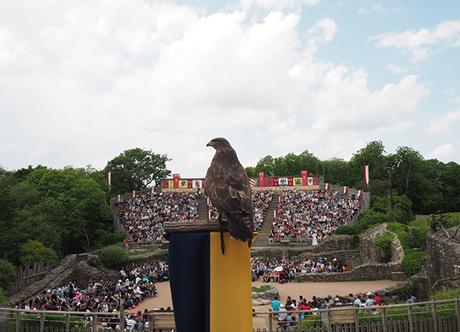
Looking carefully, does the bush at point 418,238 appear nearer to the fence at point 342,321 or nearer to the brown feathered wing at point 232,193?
the fence at point 342,321

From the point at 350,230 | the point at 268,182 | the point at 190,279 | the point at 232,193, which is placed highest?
the point at 268,182

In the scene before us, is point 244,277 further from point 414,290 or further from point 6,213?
point 6,213

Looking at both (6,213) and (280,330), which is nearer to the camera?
(280,330)

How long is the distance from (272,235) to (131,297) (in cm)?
1844

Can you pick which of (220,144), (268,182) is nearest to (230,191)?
(220,144)

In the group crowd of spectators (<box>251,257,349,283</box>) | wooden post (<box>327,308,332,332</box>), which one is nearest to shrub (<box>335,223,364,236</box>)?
crowd of spectators (<box>251,257,349,283</box>)

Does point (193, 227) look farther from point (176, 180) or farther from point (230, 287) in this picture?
point (176, 180)

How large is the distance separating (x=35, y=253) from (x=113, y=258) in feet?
19.1

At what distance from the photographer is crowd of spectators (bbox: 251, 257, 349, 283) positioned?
27984 millimetres

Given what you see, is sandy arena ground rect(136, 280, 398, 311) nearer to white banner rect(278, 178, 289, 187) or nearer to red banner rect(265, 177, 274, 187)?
white banner rect(278, 178, 289, 187)

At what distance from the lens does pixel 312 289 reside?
963 inches

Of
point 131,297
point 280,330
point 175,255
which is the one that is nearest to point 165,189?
point 131,297

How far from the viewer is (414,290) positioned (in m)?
21.4

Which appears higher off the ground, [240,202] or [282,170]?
[282,170]
